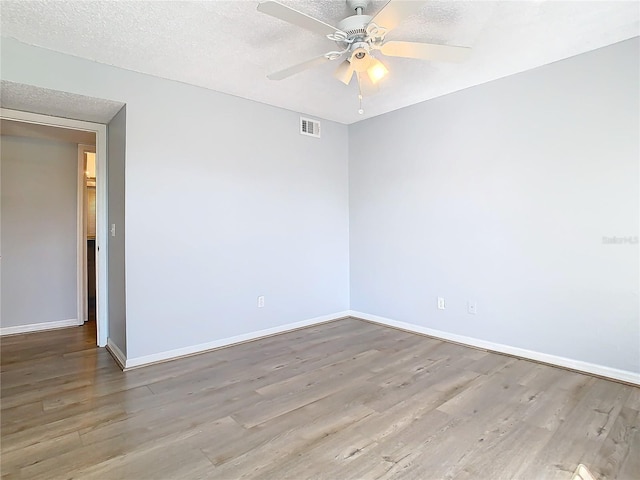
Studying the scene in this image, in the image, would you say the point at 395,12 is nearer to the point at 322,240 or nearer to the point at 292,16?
the point at 292,16

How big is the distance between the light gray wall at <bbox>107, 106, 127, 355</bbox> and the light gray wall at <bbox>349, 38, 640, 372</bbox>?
2.72 m

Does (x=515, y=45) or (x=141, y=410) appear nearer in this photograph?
(x=141, y=410)

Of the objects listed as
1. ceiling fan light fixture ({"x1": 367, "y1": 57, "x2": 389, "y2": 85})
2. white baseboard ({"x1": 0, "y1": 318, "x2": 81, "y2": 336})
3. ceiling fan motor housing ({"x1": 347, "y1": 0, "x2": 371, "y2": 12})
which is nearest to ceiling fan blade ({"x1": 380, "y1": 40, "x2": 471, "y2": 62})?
ceiling fan light fixture ({"x1": 367, "y1": 57, "x2": 389, "y2": 85})

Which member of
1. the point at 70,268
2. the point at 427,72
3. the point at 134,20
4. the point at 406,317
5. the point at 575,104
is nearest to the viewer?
the point at 134,20

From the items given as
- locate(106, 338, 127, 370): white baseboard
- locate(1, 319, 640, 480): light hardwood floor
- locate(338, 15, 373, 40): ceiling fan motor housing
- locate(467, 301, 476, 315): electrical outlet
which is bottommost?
locate(1, 319, 640, 480): light hardwood floor

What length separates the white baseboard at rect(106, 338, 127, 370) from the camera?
304cm

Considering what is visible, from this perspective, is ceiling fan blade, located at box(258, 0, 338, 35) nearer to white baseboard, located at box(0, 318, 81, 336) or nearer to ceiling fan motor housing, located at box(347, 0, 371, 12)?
ceiling fan motor housing, located at box(347, 0, 371, 12)

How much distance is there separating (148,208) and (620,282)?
3814 mm

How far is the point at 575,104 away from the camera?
2.84 m

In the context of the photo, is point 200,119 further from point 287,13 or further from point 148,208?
point 287,13

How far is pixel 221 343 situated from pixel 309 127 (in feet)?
8.61

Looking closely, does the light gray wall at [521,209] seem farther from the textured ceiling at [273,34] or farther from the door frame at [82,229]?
the door frame at [82,229]

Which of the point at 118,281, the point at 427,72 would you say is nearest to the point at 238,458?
the point at 118,281

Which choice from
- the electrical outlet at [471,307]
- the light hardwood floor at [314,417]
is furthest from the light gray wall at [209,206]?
the electrical outlet at [471,307]
